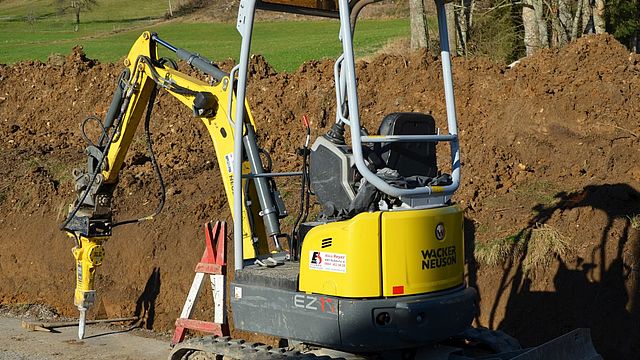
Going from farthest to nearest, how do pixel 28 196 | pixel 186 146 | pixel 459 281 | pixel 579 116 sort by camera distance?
pixel 186 146 → pixel 28 196 → pixel 579 116 → pixel 459 281

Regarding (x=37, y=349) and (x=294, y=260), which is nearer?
(x=294, y=260)

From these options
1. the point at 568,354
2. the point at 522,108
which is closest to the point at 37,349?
the point at 568,354

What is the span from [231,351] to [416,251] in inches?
58.0

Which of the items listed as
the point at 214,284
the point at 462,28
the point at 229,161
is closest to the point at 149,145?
the point at 229,161

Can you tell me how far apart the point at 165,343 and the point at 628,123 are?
5.53 meters

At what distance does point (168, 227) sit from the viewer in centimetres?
1156

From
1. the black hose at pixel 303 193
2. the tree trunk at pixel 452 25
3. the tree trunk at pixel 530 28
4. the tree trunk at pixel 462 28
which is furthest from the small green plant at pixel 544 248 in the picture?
the tree trunk at pixel 462 28

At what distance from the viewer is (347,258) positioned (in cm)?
576

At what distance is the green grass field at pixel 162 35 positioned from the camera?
33.0 meters

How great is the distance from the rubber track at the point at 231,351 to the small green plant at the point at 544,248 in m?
3.30

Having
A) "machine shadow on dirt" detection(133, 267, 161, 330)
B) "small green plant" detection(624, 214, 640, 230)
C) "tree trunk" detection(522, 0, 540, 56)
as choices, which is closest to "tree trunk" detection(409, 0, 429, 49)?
"tree trunk" detection(522, 0, 540, 56)

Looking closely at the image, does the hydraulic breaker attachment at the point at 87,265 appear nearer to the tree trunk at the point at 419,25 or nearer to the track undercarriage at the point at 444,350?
the track undercarriage at the point at 444,350

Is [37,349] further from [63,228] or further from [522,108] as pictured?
[522,108]

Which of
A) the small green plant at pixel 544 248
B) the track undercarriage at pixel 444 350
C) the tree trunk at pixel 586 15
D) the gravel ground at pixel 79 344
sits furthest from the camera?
the tree trunk at pixel 586 15
